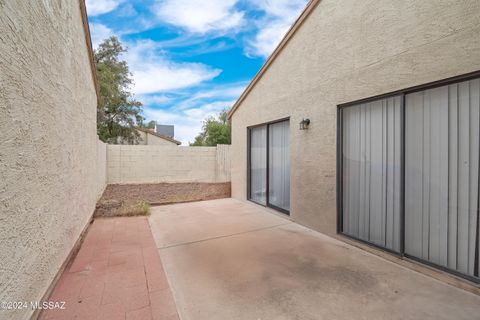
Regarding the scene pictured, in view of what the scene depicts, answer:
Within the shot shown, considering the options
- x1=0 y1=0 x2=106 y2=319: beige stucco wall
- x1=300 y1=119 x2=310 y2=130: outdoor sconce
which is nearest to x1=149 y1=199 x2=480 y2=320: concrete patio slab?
x1=0 y1=0 x2=106 y2=319: beige stucco wall

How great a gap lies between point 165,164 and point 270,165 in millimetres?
5534

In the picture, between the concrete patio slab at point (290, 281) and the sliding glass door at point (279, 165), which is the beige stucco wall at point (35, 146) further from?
the sliding glass door at point (279, 165)

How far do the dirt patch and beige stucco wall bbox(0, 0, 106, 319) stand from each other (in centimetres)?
333

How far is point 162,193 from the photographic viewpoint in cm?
784

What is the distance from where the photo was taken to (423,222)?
9.64ft

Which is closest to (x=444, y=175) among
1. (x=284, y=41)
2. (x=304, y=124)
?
(x=304, y=124)

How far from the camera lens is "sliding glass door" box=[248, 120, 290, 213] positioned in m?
5.52

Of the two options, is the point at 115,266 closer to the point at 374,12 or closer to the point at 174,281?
the point at 174,281

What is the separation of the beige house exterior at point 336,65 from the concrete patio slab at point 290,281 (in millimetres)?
1073

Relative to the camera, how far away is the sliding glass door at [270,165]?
5523 mm

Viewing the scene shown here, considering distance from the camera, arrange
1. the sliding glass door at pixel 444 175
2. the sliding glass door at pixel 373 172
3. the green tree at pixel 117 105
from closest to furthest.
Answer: the sliding glass door at pixel 444 175 → the sliding glass door at pixel 373 172 → the green tree at pixel 117 105

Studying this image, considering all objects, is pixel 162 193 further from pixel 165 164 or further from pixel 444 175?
pixel 444 175

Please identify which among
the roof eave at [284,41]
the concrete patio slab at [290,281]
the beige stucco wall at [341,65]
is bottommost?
the concrete patio slab at [290,281]

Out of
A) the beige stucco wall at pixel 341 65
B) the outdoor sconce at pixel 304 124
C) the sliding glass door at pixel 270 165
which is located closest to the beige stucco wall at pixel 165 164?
the sliding glass door at pixel 270 165
